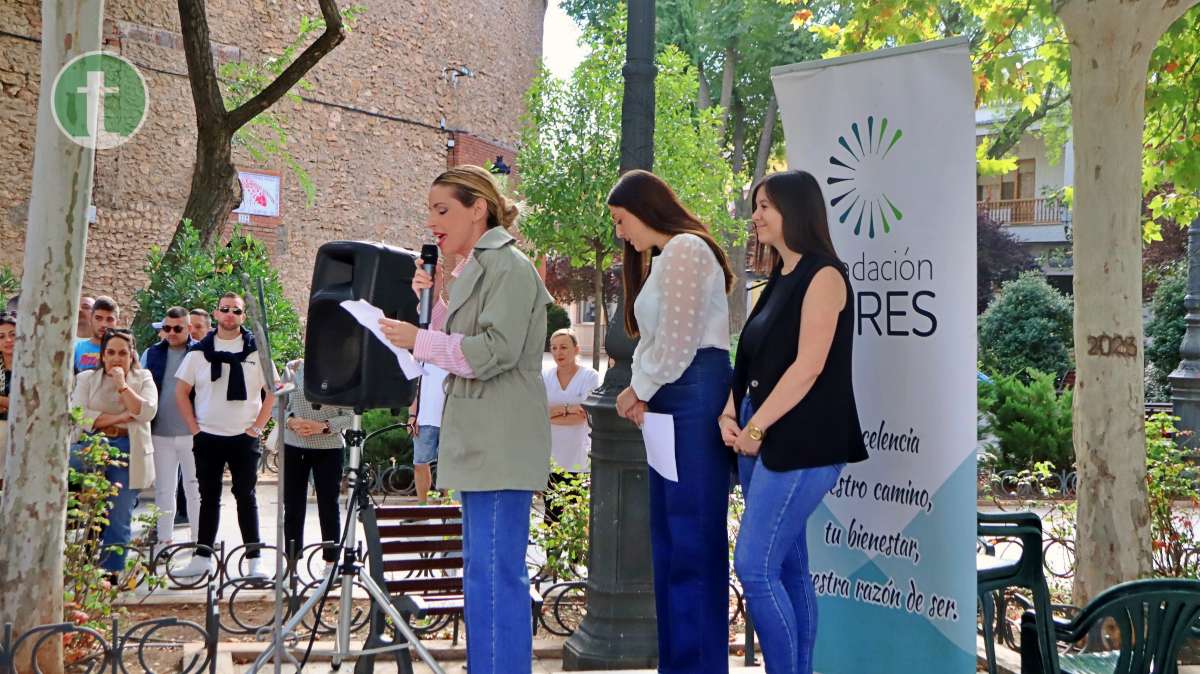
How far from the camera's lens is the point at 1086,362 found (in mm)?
5551

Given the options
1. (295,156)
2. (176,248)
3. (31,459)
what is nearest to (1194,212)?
(31,459)

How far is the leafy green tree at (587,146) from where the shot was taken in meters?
23.9

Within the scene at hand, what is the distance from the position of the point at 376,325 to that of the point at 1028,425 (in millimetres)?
10440

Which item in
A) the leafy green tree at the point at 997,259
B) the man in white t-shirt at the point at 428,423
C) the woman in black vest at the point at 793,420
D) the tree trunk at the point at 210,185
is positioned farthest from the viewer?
the leafy green tree at the point at 997,259

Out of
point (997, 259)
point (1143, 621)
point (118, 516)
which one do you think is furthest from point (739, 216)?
point (1143, 621)

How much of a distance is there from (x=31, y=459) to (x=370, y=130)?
67.8ft

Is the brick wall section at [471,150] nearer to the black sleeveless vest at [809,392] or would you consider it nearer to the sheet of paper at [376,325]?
the sheet of paper at [376,325]

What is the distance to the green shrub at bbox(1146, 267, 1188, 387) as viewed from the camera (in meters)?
20.1

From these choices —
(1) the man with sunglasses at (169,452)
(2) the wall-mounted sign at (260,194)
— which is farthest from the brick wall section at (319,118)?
(1) the man with sunglasses at (169,452)

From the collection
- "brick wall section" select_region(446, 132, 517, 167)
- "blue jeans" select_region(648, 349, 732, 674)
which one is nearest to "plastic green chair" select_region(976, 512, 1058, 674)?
"blue jeans" select_region(648, 349, 732, 674)

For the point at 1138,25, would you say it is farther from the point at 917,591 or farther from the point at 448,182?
the point at 448,182

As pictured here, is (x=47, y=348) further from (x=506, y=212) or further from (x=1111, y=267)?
(x=1111, y=267)

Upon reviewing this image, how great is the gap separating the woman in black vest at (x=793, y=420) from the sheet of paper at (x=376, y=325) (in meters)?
1.05

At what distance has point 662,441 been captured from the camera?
386 cm
